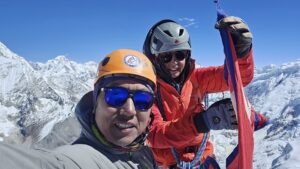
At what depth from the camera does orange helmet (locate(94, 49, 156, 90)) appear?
12.8ft

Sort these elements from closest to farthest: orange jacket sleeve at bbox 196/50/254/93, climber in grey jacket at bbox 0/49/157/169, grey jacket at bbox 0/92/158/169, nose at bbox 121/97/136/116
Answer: grey jacket at bbox 0/92/158/169, climber in grey jacket at bbox 0/49/157/169, nose at bbox 121/97/136/116, orange jacket sleeve at bbox 196/50/254/93

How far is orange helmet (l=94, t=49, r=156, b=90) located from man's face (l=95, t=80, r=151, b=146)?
0.12m

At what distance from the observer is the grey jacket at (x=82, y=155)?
6.55 feet

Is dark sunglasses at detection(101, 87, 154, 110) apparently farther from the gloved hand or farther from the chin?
the gloved hand

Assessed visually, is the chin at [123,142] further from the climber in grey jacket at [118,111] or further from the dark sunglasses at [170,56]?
the dark sunglasses at [170,56]

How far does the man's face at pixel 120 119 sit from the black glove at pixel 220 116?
1.06 m

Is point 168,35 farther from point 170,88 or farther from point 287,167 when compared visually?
point 287,167

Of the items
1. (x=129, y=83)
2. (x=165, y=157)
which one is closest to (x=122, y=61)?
(x=129, y=83)

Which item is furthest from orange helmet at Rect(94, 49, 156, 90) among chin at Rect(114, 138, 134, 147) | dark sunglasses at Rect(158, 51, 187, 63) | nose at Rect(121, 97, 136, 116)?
dark sunglasses at Rect(158, 51, 187, 63)

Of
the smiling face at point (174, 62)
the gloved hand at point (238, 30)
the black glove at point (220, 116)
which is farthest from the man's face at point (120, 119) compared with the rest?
the smiling face at point (174, 62)

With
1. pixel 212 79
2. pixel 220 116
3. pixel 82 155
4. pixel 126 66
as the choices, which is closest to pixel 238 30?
pixel 220 116

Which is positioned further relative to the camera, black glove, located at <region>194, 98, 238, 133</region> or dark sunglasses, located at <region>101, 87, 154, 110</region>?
black glove, located at <region>194, 98, 238, 133</region>

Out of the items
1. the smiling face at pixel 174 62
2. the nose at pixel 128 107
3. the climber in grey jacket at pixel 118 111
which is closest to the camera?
the climber in grey jacket at pixel 118 111

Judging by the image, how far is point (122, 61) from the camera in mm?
3998
